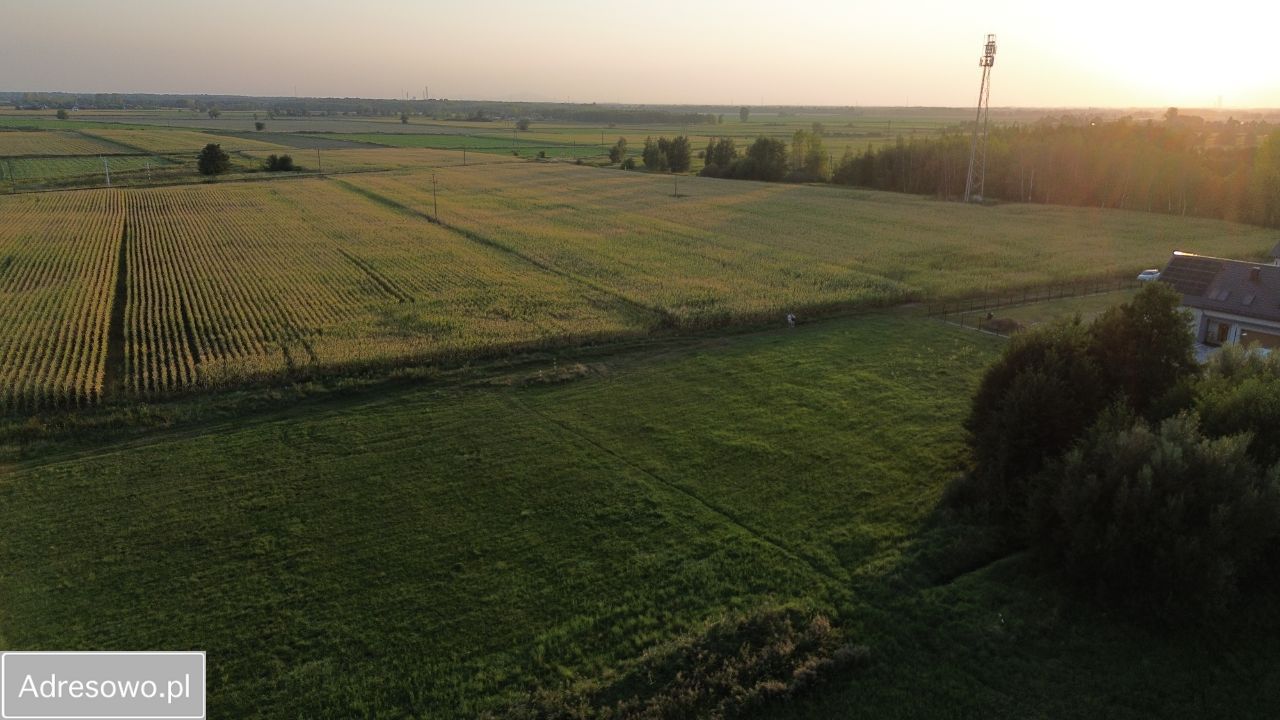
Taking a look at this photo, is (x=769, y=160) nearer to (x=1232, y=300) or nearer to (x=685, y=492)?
(x=1232, y=300)

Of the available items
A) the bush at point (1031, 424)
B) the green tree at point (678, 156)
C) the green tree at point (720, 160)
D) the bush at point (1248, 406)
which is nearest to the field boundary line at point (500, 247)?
the bush at point (1031, 424)

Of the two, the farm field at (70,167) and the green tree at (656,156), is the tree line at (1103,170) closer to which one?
the green tree at (656,156)

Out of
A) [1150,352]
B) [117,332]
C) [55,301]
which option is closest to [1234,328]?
[1150,352]

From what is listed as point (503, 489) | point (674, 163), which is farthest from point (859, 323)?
point (674, 163)

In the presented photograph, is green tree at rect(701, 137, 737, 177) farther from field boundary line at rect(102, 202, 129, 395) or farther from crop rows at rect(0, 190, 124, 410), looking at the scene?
field boundary line at rect(102, 202, 129, 395)

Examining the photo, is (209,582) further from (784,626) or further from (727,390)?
(727,390)

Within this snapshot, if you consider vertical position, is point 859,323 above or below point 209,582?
above
